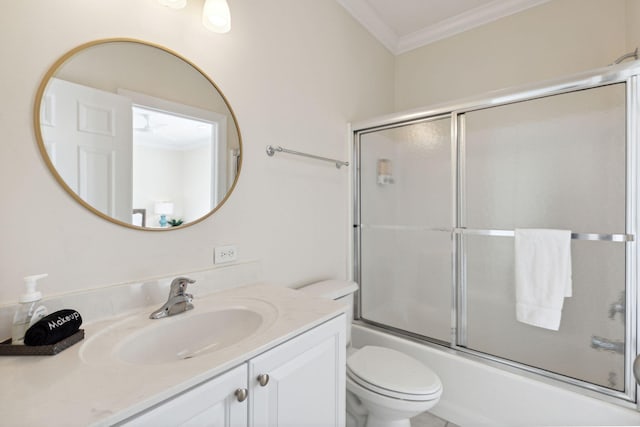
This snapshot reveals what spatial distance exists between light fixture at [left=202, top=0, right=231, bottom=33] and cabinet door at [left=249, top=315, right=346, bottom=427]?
1197 millimetres

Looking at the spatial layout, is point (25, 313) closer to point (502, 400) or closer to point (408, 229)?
point (408, 229)

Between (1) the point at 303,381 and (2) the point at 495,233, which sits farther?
(2) the point at 495,233

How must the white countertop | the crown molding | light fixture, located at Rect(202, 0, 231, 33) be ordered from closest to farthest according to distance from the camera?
the white countertop, light fixture, located at Rect(202, 0, 231, 33), the crown molding

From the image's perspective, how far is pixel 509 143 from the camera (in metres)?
1.76

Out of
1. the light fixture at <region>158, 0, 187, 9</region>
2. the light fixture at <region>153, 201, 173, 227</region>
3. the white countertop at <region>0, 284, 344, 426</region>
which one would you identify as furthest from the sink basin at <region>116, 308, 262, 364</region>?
the light fixture at <region>158, 0, 187, 9</region>

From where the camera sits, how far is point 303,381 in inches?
34.3

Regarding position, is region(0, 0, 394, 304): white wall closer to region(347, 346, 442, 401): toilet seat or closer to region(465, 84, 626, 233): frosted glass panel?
region(347, 346, 442, 401): toilet seat

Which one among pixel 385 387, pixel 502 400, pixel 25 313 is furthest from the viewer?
pixel 502 400

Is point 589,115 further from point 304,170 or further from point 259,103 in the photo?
point 259,103

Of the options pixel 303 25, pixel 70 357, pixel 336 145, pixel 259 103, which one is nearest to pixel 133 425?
pixel 70 357

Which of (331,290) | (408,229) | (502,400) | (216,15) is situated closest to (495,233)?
(408,229)

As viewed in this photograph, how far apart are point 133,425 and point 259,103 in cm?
129

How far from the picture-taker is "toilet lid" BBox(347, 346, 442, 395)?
1.22 m

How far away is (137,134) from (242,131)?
1.47ft
